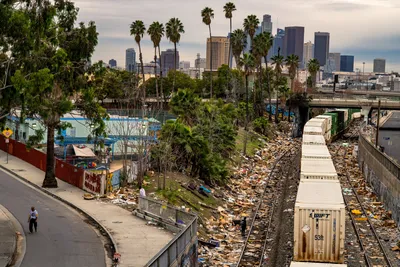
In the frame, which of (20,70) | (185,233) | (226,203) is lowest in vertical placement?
(226,203)

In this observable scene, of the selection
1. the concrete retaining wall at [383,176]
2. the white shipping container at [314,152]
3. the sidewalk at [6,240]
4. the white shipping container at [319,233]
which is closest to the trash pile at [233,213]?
the white shipping container at [319,233]

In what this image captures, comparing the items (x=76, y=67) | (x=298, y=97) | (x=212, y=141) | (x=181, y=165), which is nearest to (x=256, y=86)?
(x=298, y=97)

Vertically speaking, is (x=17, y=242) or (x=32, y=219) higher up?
(x=32, y=219)

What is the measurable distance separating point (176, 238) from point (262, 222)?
14.7 metres

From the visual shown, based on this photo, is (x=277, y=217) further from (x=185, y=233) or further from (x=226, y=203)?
(x=185, y=233)

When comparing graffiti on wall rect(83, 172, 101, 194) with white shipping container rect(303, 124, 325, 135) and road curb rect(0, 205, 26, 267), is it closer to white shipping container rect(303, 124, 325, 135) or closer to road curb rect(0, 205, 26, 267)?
road curb rect(0, 205, 26, 267)

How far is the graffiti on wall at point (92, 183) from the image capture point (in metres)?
33.8

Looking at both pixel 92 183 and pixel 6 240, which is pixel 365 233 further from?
pixel 6 240

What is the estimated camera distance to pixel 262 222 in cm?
3331

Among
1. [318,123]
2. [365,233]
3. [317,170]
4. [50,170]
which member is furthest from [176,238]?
[318,123]

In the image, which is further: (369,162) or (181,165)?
(369,162)

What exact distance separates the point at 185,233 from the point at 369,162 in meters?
29.1

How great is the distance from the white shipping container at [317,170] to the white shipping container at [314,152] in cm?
122

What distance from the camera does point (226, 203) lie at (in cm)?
3797
